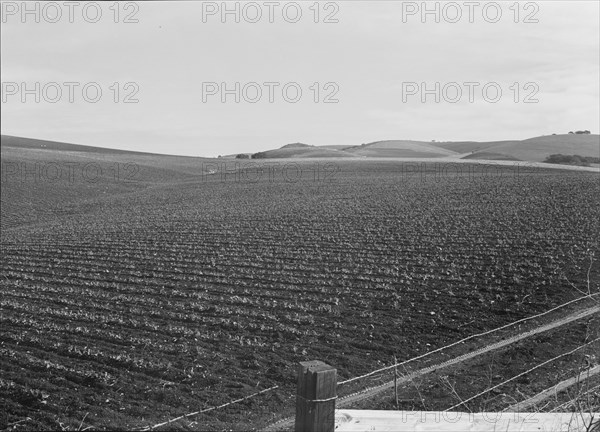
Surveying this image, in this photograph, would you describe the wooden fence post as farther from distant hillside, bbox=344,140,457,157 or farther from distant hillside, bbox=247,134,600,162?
distant hillside, bbox=344,140,457,157

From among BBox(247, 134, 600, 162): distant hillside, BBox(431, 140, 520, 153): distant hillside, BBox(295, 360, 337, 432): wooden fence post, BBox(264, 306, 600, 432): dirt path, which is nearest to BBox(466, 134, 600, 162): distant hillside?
BBox(247, 134, 600, 162): distant hillside

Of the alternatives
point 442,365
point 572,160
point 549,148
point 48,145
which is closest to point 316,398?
point 442,365

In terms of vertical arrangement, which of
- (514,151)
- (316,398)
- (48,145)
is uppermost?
(48,145)

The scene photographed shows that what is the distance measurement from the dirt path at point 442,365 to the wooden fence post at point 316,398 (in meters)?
5.38

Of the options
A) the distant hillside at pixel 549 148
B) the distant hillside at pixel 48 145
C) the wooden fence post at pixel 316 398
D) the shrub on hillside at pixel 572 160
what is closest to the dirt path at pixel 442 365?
the wooden fence post at pixel 316 398

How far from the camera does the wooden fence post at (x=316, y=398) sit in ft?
12.8

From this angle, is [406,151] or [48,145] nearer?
[48,145]

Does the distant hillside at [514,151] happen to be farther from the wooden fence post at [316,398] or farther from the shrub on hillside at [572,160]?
the wooden fence post at [316,398]

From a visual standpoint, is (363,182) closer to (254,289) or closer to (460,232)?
(460,232)

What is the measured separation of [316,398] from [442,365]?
8.73 m

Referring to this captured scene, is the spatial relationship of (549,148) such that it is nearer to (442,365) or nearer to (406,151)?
(406,151)

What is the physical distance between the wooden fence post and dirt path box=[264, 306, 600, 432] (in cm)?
538

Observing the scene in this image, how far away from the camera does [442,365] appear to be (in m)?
12.1

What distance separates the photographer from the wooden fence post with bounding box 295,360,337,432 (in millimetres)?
3896
